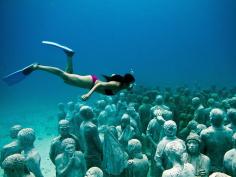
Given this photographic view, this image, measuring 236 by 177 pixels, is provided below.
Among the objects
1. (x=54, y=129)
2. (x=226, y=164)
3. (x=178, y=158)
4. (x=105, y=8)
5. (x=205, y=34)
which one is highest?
(x=105, y=8)

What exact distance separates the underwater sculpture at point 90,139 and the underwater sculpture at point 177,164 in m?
3.01

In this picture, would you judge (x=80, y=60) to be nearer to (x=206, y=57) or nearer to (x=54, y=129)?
(x=206, y=57)

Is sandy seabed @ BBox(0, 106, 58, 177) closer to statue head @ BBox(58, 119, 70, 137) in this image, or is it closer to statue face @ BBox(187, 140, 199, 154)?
statue head @ BBox(58, 119, 70, 137)

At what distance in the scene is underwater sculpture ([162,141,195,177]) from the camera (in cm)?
620

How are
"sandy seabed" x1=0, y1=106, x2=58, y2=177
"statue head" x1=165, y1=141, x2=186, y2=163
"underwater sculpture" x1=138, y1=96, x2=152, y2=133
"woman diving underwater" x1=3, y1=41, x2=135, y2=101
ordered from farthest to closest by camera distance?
"sandy seabed" x1=0, y1=106, x2=58, y2=177 → "underwater sculpture" x1=138, y1=96, x2=152, y2=133 → "woman diving underwater" x1=3, y1=41, x2=135, y2=101 → "statue head" x1=165, y1=141, x2=186, y2=163

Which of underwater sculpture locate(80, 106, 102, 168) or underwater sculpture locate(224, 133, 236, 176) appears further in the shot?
underwater sculpture locate(80, 106, 102, 168)

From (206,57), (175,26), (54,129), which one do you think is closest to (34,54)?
(175,26)

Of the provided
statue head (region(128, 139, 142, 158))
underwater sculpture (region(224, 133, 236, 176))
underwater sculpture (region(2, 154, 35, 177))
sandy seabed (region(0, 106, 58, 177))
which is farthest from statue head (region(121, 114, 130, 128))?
sandy seabed (region(0, 106, 58, 177))

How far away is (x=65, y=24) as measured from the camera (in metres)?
192

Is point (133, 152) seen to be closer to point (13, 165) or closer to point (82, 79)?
point (82, 79)

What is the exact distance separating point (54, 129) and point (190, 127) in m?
17.1

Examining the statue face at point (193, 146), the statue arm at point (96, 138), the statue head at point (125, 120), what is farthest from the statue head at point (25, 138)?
the statue face at point (193, 146)

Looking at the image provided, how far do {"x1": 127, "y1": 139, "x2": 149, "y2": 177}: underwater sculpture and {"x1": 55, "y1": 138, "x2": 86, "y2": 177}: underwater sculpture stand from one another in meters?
1.23

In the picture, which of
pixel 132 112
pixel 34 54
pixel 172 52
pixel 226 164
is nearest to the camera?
pixel 226 164
